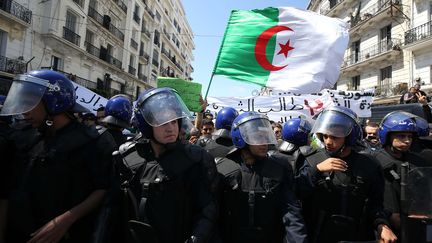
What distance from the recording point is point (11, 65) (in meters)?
18.0

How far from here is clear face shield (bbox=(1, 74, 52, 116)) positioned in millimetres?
2039

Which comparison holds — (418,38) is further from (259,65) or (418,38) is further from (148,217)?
(148,217)

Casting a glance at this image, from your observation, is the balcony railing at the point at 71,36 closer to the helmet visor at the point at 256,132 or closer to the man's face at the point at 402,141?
the helmet visor at the point at 256,132

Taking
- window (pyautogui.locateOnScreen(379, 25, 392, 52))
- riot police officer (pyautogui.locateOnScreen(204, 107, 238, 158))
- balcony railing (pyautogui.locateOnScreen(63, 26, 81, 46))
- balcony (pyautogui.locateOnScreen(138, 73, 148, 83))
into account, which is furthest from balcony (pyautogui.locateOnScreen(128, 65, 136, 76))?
riot police officer (pyautogui.locateOnScreen(204, 107, 238, 158))

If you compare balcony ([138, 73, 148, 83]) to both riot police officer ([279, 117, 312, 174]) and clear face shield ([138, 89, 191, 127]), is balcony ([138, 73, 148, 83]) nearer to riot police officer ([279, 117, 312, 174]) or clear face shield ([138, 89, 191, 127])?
riot police officer ([279, 117, 312, 174])

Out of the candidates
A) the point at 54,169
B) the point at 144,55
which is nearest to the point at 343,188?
the point at 54,169

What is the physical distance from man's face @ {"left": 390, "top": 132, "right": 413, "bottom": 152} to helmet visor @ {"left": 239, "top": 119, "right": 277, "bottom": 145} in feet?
4.75

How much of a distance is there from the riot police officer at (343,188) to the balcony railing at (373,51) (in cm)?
2114

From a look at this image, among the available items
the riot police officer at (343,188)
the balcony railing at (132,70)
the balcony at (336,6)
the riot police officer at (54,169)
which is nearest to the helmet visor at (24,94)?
the riot police officer at (54,169)

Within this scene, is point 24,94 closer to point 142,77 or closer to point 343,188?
point 343,188

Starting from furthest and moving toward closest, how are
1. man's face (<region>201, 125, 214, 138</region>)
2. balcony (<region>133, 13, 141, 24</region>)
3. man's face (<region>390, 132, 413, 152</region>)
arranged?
balcony (<region>133, 13, 141, 24</region>) → man's face (<region>201, 125, 214, 138</region>) → man's face (<region>390, 132, 413, 152</region>)

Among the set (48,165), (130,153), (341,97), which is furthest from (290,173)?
(341,97)

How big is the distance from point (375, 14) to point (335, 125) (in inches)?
917

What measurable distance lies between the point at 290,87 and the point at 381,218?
3.49 metres
